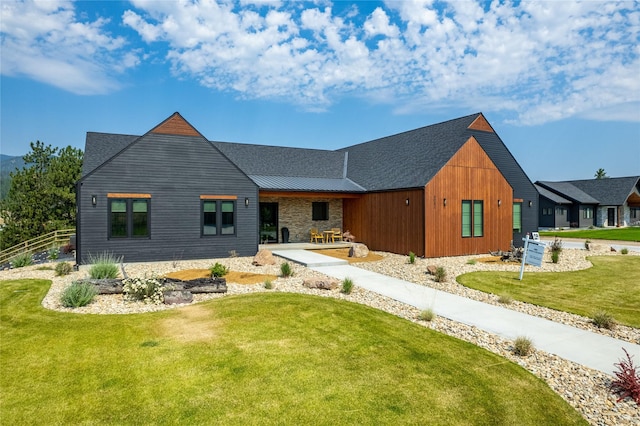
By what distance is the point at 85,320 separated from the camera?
22.5ft

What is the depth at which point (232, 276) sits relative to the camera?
11273mm

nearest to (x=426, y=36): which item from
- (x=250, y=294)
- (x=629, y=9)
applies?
(x=629, y=9)

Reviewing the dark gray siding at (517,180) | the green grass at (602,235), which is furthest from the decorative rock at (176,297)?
the green grass at (602,235)

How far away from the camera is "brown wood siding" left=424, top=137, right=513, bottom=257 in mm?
15617

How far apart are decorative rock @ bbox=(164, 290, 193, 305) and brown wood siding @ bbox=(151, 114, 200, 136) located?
27.4 feet

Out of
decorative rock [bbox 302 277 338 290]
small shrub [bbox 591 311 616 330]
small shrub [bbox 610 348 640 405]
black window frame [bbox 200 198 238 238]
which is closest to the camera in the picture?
small shrub [bbox 610 348 640 405]

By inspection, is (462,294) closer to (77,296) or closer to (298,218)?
(77,296)

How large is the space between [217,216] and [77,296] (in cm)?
785

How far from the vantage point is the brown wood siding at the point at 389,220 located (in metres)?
15.7

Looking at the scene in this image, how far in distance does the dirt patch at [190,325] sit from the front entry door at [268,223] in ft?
40.0

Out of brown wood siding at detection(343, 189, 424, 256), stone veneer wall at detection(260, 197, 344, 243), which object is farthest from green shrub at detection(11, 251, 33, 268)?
brown wood siding at detection(343, 189, 424, 256)

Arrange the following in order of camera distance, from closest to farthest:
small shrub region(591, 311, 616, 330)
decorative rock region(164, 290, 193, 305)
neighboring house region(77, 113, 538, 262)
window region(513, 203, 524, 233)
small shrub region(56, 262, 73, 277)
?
small shrub region(591, 311, 616, 330)
decorative rock region(164, 290, 193, 305)
small shrub region(56, 262, 73, 277)
neighboring house region(77, 113, 538, 262)
window region(513, 203, 524, 233)

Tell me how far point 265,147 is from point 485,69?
12.8m

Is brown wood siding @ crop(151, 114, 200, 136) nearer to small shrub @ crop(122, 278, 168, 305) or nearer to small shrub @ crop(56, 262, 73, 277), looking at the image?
small shrub @ crop(56, 262, 73, 277)
